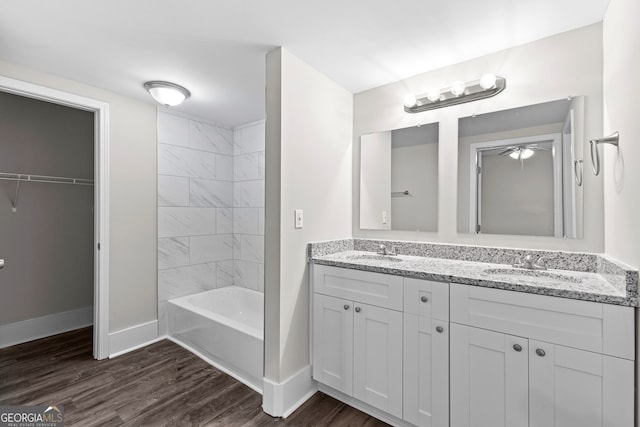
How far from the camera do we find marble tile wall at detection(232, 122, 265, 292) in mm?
3311

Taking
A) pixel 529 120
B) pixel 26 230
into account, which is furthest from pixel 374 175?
pixel 26 230

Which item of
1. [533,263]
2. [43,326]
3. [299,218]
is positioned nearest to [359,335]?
[299,218]

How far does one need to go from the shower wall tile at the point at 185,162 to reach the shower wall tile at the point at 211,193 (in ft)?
0.27

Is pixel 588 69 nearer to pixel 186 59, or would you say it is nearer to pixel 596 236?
pixel 596 236

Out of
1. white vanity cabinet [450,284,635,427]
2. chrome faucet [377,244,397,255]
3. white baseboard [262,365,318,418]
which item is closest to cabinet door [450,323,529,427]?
white vanity cabinet [450,284,635,427]

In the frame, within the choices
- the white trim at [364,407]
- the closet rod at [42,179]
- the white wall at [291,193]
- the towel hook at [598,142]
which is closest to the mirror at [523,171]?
the towel hook at [598,142]

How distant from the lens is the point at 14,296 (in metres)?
2.76

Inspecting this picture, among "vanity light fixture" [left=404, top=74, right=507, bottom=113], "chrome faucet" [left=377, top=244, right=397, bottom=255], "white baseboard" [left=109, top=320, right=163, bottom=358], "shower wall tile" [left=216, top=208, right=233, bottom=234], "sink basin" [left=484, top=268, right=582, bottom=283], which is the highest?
"vanity light fixture" [left=404, top=74, right=507, bottom=113]

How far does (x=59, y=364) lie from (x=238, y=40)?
9.17 feet

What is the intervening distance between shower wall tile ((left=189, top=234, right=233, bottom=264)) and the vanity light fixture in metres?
2.43

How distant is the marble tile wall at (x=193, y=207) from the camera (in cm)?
292

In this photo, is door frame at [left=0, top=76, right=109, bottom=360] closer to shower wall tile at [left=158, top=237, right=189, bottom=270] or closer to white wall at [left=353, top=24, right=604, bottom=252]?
shower wall tile at [left=158, top=237, right=189, bottom=270]

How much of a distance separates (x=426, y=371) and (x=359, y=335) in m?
0.41

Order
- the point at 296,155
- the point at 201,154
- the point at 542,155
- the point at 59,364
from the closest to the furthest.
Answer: the point at 542,155, the point at 296,155, the point at 59,364, the point at 201,154
